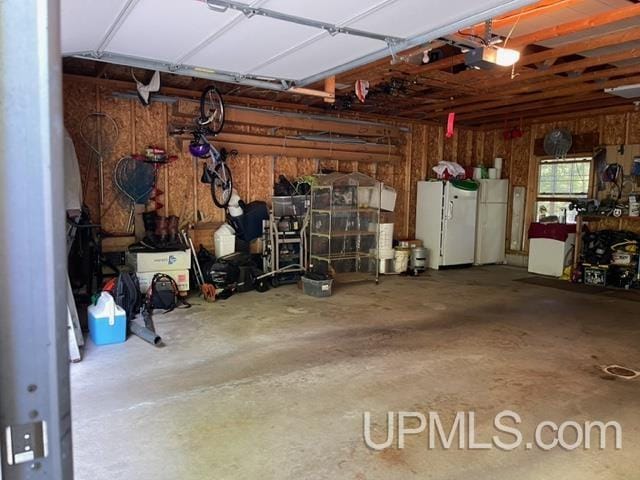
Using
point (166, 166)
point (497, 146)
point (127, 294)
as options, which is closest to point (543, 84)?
point (497, 146)

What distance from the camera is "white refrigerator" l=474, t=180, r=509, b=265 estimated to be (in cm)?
895

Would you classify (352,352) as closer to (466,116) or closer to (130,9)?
(130,9)

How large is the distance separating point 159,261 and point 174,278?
0.29 metres

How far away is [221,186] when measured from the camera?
6742 millimetres

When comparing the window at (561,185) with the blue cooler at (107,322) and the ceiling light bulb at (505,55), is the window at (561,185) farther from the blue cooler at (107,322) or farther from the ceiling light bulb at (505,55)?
the blue cooler at (107,322)

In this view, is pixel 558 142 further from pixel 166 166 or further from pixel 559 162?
pixel 166 166

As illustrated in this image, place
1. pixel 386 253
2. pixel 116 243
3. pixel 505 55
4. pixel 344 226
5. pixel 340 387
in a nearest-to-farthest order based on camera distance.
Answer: pixel 340 387 < pixel 505 55 < pixel 116 243 < pixel 344 226 < pixel 386 253

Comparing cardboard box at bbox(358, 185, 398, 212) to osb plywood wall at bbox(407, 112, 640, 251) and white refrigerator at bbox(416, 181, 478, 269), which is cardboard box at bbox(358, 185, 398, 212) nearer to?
white refrigerator at bbox(416, 181, 478, 269)

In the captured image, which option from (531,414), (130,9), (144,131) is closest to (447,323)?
(531,414)

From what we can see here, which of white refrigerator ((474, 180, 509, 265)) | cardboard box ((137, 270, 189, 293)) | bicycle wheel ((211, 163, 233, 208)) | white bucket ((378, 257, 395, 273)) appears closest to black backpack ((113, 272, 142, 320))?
cardboard box ((137, 270, 189, 293))

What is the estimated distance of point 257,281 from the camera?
6.27 metres

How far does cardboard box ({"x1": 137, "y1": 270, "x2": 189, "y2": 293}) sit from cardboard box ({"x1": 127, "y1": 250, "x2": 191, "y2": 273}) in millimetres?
40

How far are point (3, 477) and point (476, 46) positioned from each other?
4060 mm

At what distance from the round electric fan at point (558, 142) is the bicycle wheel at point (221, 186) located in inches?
229
